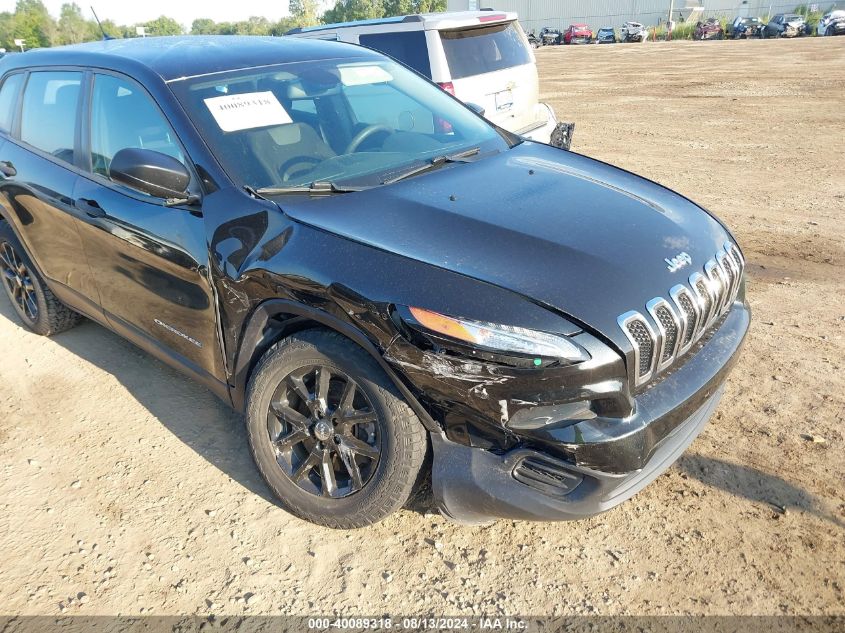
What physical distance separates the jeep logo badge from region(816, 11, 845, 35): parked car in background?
46938mm

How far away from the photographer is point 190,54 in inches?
127

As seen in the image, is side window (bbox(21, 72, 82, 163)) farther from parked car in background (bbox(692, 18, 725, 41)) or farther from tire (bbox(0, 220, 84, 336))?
parked car in background (bbox(692, 18, 725, 41))

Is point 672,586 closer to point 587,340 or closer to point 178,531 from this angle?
point 587,340

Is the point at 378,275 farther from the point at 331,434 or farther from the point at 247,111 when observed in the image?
the point at 247,111

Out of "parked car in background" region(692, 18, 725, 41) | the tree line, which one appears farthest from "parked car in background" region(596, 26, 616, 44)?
the tree line

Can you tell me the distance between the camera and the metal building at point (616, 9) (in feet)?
199

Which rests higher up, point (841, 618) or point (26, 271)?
point (26, 271)

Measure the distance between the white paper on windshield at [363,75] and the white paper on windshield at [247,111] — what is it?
21.4 inches

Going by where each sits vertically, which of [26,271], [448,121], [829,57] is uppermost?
[448,121]

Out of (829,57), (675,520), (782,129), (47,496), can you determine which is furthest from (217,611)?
(829,57)

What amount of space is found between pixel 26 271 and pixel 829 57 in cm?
2848

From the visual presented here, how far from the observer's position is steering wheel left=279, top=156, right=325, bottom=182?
2.85m

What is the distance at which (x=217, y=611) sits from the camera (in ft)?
7.91

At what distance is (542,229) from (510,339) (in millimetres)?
604
